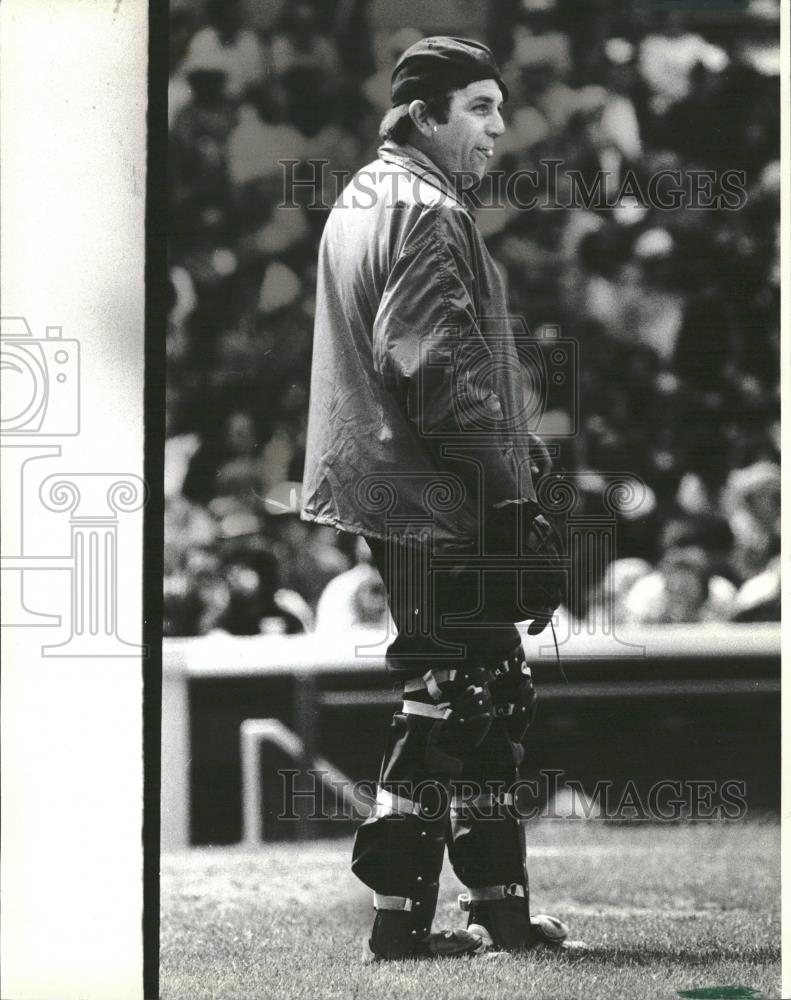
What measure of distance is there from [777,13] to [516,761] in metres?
2.18

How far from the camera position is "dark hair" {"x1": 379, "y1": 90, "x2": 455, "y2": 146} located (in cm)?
445

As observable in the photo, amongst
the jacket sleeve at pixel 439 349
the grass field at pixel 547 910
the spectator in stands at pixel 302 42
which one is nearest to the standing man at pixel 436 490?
the jacket sleeve at pixel 439 349

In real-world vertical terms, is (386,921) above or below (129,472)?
below

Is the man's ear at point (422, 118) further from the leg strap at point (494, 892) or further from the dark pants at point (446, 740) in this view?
the leg strap at point (494, 892)

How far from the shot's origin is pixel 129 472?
4.29 meters

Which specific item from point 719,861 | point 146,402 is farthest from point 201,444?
point 719,861

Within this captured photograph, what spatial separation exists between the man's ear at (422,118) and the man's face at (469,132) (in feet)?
0.07

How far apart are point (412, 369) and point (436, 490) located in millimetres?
328

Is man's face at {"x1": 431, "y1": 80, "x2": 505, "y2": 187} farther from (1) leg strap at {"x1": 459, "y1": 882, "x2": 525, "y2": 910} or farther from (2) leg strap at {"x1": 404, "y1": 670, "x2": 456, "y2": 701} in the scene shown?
(1) leg strap at {"x1": 459, "y1": 882, "x2": 525, "y2": 910}

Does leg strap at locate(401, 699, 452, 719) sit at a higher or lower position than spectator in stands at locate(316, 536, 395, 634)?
lower

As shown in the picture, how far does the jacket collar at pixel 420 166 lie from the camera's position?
4414 mm

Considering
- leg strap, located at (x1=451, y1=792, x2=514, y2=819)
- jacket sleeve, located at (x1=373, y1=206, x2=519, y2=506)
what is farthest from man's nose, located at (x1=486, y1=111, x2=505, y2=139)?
leg strap, located at (x1=451, y1=792, x2=514, y2=819)

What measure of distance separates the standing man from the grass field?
114mm

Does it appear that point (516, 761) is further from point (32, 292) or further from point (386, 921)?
point (32, 292)
